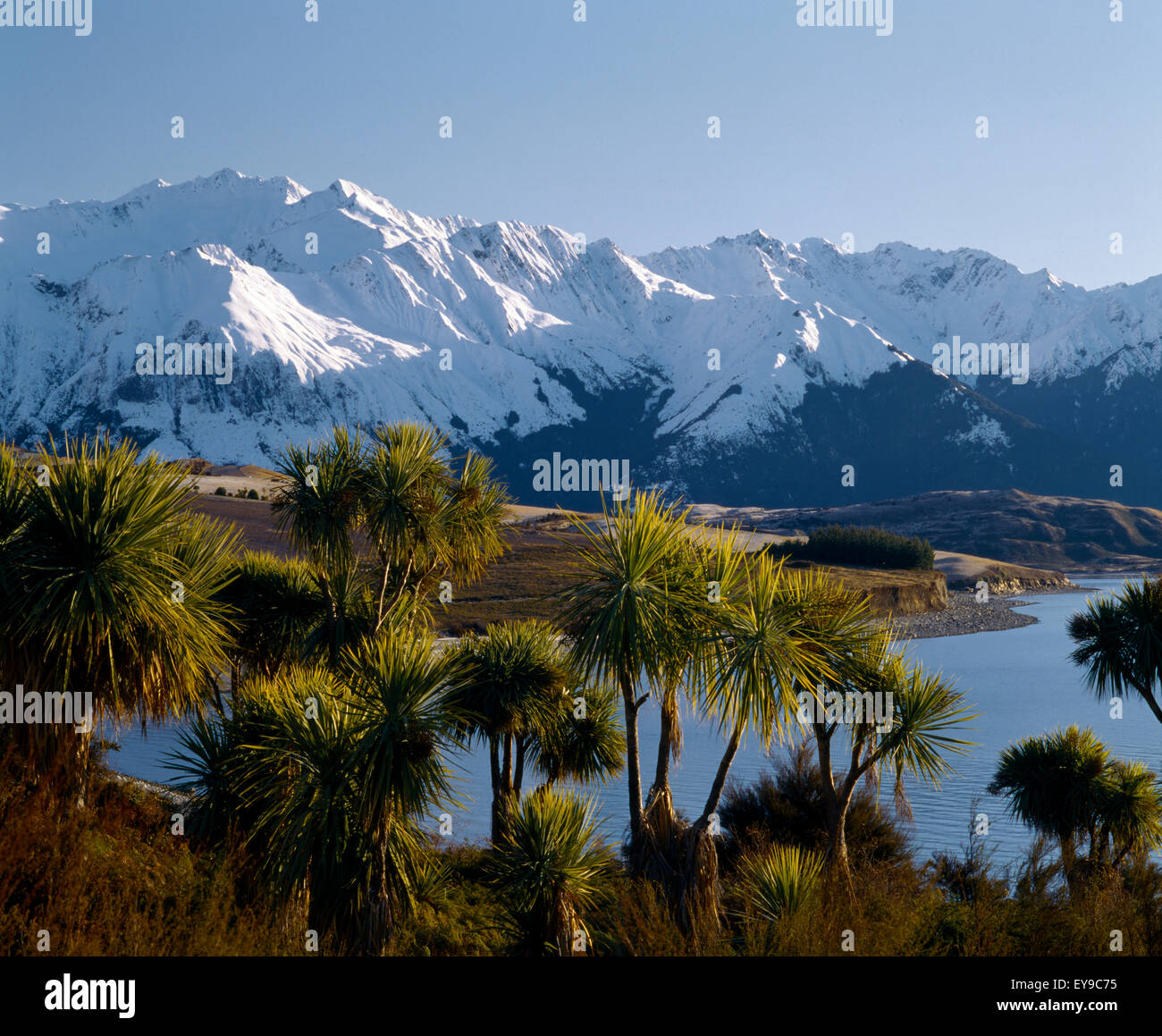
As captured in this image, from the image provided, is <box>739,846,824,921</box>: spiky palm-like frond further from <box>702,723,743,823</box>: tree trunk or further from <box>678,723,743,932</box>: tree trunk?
<box>702,723,743,823</box>: tree trunk

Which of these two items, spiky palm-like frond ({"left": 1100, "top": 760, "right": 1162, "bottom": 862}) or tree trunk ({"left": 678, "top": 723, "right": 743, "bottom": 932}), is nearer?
tree trunk ({"left": 678, "top": 723, "right": 743, "bottom": 932})

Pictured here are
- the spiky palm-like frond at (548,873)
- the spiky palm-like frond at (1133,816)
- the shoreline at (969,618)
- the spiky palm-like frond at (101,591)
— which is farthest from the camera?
the shoreline at (969,618)

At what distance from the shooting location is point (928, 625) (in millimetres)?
86625

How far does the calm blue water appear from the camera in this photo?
25469mm

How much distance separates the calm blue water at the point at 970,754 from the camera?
25469 millimetres

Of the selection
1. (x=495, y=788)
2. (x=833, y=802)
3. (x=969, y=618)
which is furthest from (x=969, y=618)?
(x=833, y=802)

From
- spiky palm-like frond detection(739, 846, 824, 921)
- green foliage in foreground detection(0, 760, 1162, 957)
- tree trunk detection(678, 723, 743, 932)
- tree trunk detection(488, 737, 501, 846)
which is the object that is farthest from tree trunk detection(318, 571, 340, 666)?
spiky palm-like frond detection(739, 846, 824, 921)

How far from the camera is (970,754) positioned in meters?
16.4

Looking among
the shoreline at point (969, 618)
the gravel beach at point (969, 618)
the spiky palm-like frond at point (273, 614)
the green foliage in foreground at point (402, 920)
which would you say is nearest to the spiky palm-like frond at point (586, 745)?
the green foliage in foreground at point (402, 920)

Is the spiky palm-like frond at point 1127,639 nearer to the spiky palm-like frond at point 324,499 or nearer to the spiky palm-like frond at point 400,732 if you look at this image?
the spiky palm-like frond at point 400,732

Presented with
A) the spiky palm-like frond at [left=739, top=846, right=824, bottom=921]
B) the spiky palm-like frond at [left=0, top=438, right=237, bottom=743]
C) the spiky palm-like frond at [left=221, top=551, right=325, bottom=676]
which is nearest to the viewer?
the spiky palm-like frond at [left=0, top=438, right=237, bottom=743]

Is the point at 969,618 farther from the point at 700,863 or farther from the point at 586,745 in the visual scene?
the point at 700,863

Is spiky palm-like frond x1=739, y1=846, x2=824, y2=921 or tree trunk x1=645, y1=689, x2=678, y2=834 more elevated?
tree trunk x1=645, y1=689, x2=678, y2=834

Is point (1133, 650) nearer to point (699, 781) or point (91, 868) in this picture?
point (699, 781)
